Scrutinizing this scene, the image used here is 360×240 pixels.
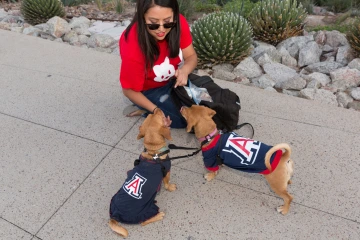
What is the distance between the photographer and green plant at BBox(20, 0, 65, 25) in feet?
23.3

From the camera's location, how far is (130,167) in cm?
334

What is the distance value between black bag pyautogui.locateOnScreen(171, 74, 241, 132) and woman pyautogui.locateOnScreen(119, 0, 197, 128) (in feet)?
0.56

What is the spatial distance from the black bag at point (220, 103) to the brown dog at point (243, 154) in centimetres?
60

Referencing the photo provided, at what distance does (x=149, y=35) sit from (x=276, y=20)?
3.40m

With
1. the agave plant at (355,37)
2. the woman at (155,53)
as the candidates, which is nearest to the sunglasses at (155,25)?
the woman at (155,53)

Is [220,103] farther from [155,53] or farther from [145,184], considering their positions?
[145,184]

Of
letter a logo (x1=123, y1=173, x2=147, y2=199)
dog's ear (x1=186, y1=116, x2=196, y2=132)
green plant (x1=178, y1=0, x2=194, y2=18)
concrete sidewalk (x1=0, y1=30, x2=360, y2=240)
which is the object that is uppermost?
dog's ear (x1=186, y1=116, x2=196, y2=132)

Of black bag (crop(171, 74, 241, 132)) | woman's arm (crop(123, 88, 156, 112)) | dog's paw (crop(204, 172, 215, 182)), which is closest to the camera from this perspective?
dog's paw (crop(204, 172, 215, 182))

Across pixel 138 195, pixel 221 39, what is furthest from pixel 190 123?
pixel 221 39

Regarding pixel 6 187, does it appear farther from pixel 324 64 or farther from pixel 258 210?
pixel 324 64

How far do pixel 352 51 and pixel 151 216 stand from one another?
13.7 feet

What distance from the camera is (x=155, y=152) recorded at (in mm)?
2645

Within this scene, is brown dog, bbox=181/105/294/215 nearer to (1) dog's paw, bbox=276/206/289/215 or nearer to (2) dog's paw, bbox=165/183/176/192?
(1) dog's paw, bbox=276/206/289/215

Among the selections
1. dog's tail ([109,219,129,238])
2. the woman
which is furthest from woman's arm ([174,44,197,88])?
dog's tail ([109,219,129,238])
